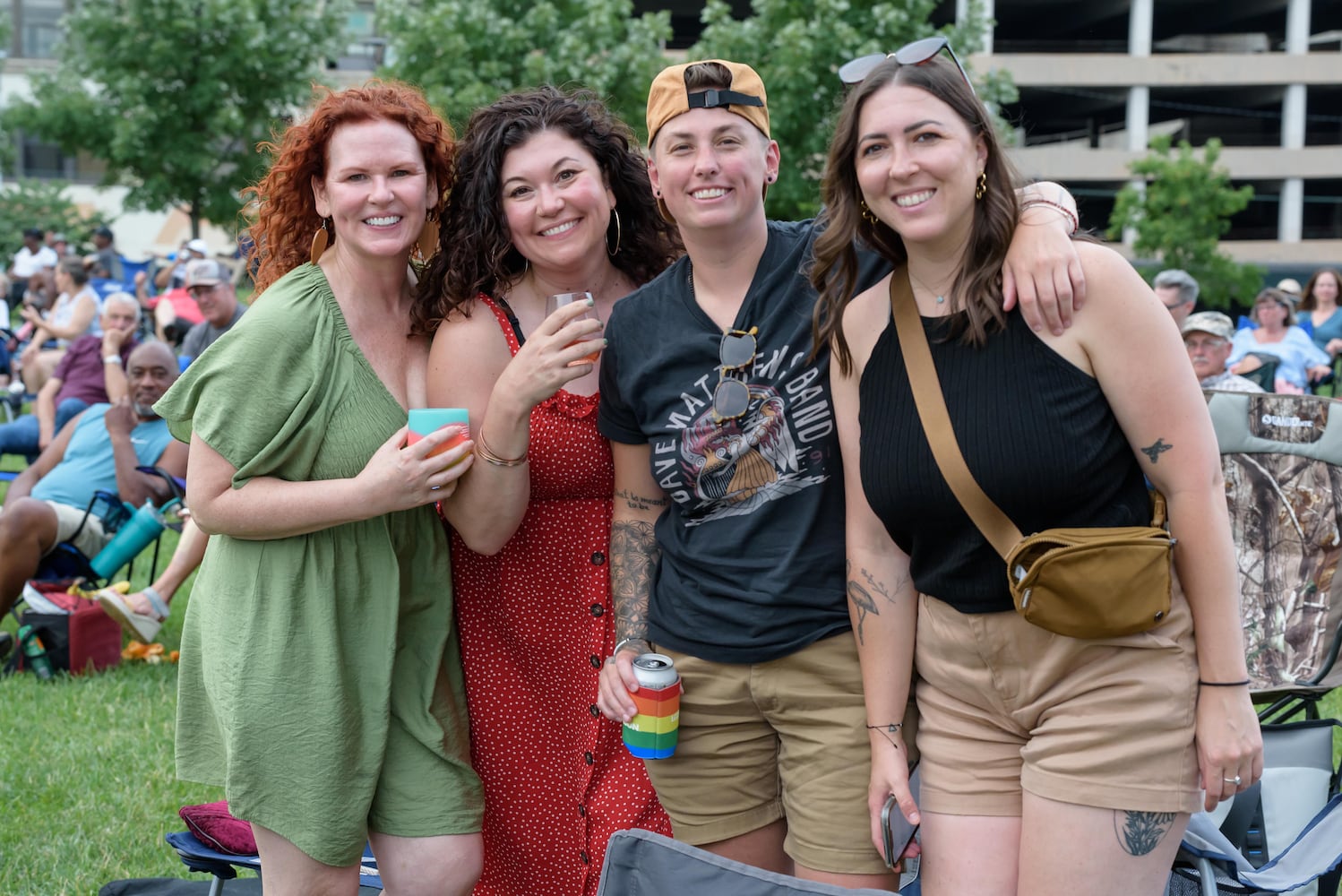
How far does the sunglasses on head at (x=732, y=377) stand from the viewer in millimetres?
2697

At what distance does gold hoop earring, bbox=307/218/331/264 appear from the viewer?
310 centimetres

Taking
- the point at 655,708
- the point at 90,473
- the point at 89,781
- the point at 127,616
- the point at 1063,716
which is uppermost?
the point at 1063,716

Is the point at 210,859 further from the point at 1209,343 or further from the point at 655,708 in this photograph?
the point at 1209,343

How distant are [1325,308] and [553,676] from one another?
12.9m

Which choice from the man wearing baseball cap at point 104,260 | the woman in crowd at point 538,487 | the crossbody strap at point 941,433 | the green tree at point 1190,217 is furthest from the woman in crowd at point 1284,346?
the green tree at point 1190,217

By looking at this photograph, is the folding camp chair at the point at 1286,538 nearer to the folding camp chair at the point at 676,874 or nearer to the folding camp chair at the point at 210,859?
the folding camp chair at the point at 676,874

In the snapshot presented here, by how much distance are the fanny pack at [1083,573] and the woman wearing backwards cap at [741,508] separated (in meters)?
0.46

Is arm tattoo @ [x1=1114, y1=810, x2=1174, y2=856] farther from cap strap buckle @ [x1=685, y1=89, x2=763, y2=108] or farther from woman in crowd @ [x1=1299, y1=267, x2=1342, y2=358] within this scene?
woman in crowd @ [x1=1299, y1=267, x2=1342, y2=358]

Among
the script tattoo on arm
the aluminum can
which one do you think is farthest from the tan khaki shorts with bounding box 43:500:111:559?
the script tattoo on arm

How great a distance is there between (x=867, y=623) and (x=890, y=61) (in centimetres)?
115

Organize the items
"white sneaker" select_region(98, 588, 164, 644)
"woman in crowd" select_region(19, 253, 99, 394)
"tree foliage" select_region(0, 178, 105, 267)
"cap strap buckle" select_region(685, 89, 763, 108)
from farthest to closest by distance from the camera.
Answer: "tree foliage" select_region(0, 178, 105, 267), "woman in crowd" select_region(19, 253, 99, 394), "white sneaker" select_region(98, 588, 164, 644), "cap strap buckle" select_region(685, 89, 763, 108)

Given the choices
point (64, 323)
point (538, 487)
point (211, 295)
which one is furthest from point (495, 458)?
point (64, 323)

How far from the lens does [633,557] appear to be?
3033 mm

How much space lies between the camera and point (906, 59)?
244 cm
